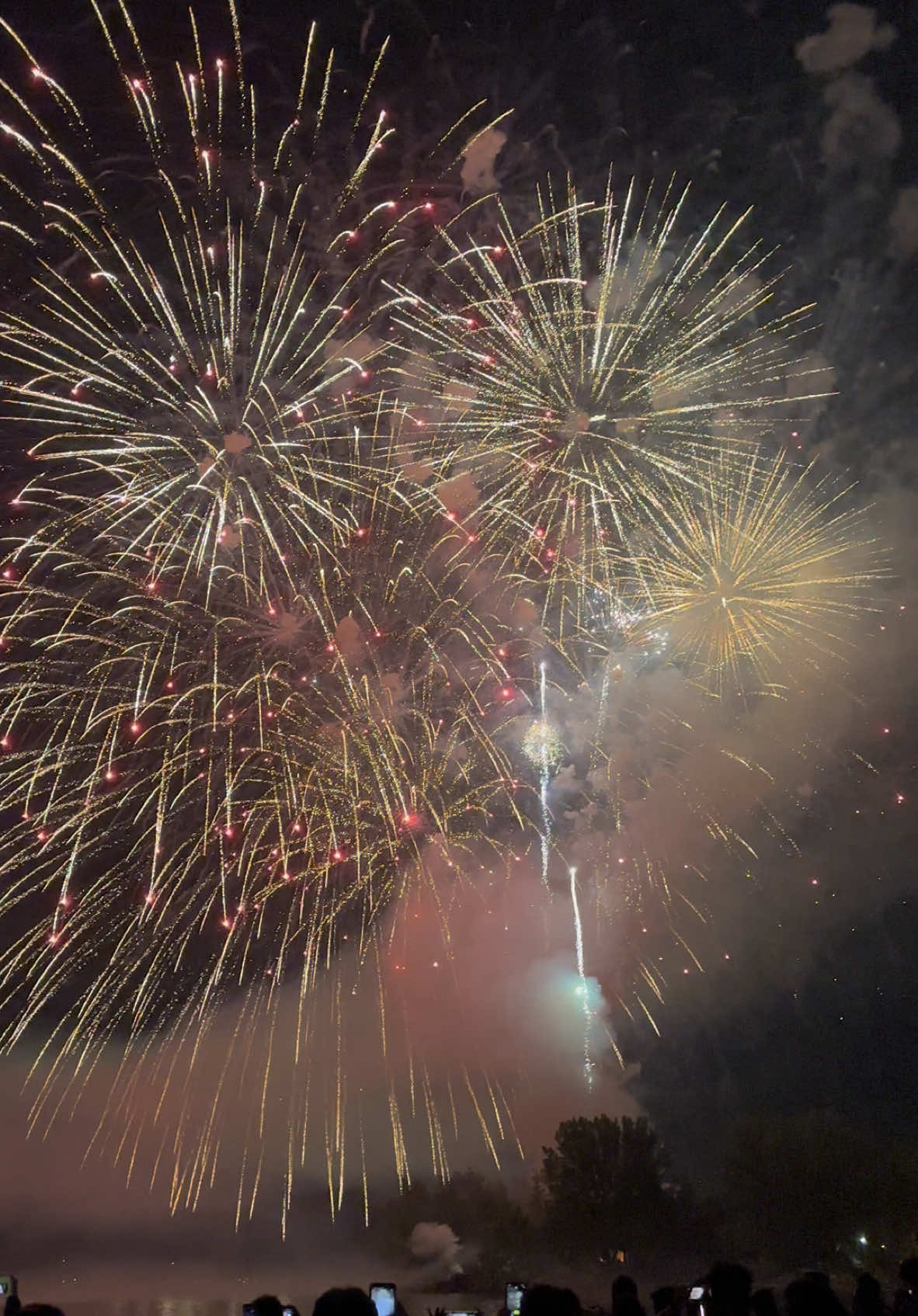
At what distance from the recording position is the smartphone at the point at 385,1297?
27.6ft

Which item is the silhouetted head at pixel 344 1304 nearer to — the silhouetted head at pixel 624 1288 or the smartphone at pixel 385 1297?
the silhouetted head at pixel 624 1288

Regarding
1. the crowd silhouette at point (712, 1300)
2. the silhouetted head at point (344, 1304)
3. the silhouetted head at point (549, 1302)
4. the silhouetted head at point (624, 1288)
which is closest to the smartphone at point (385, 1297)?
the crowd silhouette at point (712, 1300)

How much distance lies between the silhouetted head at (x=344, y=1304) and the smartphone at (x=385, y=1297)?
5378 mm

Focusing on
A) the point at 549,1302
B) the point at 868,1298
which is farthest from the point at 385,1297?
the point at 549,1302

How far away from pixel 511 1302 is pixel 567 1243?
4260cm

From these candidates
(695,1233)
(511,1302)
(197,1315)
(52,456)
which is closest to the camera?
(511,1302)

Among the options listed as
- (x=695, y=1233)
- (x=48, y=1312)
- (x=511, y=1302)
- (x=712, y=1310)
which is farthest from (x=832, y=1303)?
(x=695, y=1233)

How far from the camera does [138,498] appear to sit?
1366 cm

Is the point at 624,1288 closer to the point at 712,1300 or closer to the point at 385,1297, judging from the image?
the point at 712,1300

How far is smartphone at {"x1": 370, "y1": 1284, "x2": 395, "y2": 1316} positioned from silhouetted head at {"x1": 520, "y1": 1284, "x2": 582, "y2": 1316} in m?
5.27

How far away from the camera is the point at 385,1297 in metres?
8.90

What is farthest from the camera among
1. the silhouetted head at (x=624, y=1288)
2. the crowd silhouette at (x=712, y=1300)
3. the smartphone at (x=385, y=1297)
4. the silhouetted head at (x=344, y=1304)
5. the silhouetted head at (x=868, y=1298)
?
the smartphone at (x=385, y=1297)

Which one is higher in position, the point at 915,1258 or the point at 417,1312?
the point at 417,1312

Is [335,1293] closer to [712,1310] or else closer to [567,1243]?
[712,1310]
